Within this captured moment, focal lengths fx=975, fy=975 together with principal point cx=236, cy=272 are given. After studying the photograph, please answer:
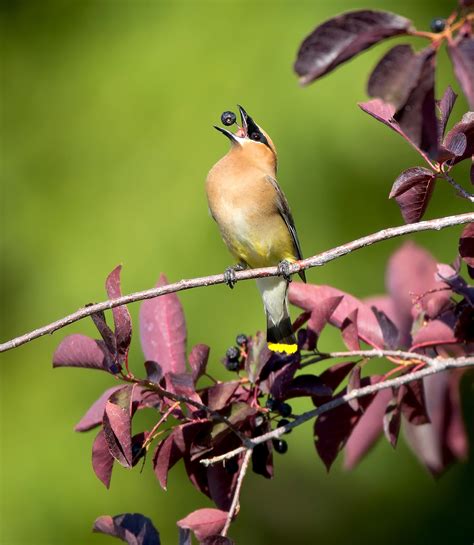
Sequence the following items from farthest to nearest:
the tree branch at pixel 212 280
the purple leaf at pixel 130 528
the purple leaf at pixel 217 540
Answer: the purple leaf at pixel 130 528
the tree branch at pixel 212 280
the purple leaf at pixel 217 540

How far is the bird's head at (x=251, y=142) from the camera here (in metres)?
3.85

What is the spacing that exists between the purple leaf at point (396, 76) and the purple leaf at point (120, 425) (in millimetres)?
961

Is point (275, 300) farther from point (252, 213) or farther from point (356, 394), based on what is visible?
point (356, 394)

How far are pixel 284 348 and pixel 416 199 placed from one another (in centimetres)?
87

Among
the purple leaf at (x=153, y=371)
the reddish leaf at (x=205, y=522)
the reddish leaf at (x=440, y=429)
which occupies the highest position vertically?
the purple leaf at (x=153, y=371)

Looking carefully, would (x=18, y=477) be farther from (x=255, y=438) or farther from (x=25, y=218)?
(x=255, y=438)

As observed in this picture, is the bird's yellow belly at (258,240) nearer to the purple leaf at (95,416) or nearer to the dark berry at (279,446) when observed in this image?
the dark berry at (279,446)

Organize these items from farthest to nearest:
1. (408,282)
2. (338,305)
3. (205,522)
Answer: (408,282)
(338,305)
(205,522)

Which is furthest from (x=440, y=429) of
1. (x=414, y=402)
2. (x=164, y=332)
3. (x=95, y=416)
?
(x=95, y=416)

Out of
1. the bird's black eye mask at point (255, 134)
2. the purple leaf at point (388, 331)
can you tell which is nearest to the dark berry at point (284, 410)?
the purple leaf at point (388, 331)

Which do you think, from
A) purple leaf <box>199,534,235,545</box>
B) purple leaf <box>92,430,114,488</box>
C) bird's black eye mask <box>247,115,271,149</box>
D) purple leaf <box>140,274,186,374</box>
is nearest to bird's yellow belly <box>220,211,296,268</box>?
bird's black eye mask <box>247,115,271,149</box>

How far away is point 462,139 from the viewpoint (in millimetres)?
2018

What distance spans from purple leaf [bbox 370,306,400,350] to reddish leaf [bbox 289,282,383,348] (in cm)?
4

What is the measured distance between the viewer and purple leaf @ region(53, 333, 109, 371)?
228cm
